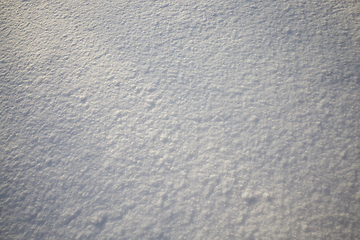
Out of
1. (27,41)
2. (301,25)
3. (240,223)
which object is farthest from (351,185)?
(27,41)

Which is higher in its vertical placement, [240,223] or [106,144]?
[106,144]

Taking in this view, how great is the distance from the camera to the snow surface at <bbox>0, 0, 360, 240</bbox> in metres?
1.03

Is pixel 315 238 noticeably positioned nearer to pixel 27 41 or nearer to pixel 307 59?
pixel 307 59

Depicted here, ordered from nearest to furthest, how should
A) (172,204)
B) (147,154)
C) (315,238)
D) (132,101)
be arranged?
(315,238) → (172,204) → (147,154) → (132,101)

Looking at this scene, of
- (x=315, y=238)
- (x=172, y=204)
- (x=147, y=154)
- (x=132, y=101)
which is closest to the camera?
(x=315, y=238)

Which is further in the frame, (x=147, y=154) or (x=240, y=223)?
(x=147, y=154)

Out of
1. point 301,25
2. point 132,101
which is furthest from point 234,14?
point 132,101

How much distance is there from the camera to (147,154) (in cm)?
120

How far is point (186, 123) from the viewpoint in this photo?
4.12 ft

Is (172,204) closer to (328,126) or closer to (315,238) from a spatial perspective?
(315,238)

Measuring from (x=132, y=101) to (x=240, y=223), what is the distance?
3.07ft

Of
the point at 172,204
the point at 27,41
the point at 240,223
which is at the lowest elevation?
the point at 240,223

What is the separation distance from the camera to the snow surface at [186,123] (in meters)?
1.03

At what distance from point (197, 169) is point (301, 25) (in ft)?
3.92
